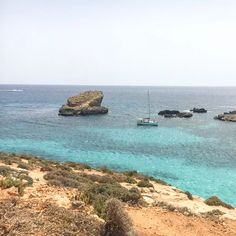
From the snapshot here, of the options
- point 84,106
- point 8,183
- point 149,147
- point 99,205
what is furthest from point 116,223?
point 84,106

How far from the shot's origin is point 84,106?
114 meters

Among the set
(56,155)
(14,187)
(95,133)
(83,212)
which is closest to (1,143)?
(56,155)

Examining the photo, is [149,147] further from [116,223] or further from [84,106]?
[84,106]

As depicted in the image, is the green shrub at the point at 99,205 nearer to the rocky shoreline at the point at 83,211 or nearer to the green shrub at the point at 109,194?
the rocky shoreline at the point at 83,211

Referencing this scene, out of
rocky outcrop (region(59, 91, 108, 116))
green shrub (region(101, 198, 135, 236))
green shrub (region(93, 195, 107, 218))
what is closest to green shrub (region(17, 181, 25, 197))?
green shrub (region(93, 195, 107, 218))

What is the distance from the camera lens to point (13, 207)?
41.5 ft

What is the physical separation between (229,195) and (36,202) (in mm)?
21981

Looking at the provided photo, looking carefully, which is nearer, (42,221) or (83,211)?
(42,221)

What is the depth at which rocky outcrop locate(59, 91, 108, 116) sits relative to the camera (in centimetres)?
11131

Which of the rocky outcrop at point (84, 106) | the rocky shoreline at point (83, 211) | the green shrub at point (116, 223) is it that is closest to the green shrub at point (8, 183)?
the rocky shoreline at point (83, 211)

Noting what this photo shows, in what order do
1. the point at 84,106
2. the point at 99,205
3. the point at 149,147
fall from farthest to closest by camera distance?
1. the point at 84,106
2. the point at 149,147
3. the point at 99,205

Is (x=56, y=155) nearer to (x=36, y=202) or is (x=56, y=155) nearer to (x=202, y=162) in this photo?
(x=202, y=162)

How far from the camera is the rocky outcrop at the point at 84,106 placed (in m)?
111

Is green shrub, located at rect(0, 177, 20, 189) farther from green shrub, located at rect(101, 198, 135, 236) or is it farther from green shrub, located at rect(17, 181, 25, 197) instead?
green shrub, located at rect(101, 198, 135, 236)
